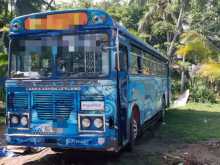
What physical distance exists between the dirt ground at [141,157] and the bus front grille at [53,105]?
1.16m

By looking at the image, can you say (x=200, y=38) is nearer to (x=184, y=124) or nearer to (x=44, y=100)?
(x=184, y=124)

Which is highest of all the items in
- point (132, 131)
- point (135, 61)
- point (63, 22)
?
point (63, 22)

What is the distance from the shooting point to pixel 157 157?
9430mm

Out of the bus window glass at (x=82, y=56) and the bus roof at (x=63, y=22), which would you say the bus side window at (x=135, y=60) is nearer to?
the bus roof at (x=63, y=22)

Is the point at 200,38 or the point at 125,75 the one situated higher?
the point at 200,38

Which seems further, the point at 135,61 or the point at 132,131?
the point at 135,61

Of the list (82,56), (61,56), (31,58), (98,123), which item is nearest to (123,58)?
(82,56)

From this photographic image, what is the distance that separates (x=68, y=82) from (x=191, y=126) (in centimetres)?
762

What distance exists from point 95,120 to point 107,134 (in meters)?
0.34

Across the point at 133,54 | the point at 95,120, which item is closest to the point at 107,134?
the point at 95,120

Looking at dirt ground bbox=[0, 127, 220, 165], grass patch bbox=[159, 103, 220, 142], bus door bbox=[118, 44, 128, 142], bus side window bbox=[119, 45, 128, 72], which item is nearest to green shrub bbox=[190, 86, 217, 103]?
grass patch bbox=[159, 103, 220, 142]

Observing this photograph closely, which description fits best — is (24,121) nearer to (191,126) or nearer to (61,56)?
(61,56)

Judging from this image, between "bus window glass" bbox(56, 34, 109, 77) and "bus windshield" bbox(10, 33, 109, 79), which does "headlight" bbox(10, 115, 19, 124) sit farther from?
"bus window glass" bbox(56, 34, 109, 77)

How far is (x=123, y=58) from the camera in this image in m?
9.02
